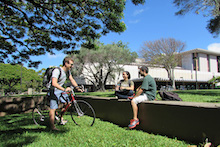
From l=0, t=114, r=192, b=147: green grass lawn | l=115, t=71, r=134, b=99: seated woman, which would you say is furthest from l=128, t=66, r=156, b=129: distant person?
l=115, t=71, r=134, b=99: seated woman

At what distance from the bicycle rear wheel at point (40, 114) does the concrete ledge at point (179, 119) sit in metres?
2.10

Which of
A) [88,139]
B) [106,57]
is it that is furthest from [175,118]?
[106,57]

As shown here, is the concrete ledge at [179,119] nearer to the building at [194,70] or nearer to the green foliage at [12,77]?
the green foliage at [12,77]

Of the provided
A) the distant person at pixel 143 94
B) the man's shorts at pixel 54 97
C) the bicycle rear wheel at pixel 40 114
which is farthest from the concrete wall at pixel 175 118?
the bicycle rear wheel at pixel 40 114

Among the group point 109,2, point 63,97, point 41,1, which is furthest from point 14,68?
point 63,97

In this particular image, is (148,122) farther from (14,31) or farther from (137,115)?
(14,31)

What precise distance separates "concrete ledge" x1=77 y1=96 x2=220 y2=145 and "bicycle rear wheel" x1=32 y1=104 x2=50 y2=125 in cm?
210

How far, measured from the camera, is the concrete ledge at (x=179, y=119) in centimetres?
246

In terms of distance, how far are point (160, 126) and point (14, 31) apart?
11092 millimetres

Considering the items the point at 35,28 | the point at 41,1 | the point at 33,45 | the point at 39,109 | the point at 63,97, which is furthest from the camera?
A: the point at 33,45

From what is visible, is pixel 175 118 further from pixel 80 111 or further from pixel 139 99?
pixel 80 111

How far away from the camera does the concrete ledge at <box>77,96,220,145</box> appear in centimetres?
246

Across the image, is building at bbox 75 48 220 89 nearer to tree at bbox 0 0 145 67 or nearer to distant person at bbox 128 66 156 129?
tree at bbox 0 0 145 67

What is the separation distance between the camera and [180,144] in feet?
8.73
